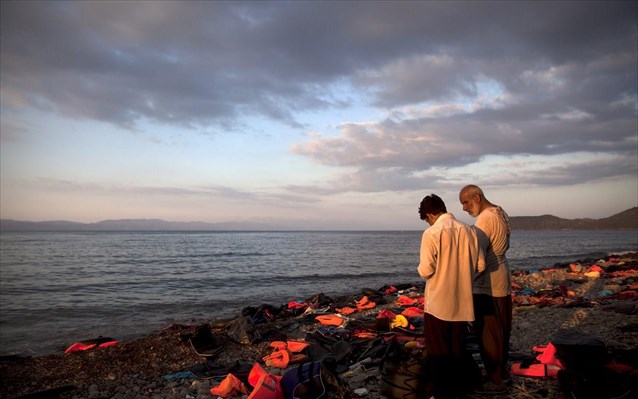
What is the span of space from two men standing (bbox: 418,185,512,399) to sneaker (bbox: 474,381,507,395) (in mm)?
A: 11

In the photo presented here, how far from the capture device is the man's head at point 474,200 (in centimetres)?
436

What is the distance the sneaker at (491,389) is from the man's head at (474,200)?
196 cm

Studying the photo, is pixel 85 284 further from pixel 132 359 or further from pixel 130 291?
pixel 132 359

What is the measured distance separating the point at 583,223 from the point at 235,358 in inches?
7078

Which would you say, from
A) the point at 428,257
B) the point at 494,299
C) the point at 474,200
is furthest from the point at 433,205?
the point at 494,299

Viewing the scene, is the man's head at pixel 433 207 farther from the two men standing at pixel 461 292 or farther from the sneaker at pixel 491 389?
the sneaker at pixel 491 389

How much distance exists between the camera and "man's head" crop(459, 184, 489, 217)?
436cm

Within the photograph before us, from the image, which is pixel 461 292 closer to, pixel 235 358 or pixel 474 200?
pixel 474 200

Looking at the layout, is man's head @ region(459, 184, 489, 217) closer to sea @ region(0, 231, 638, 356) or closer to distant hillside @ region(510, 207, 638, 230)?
sea @ region(0, 231, 638, 356)

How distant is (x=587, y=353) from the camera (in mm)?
4227

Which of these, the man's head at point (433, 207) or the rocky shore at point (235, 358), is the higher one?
the man's head at point (433, 207)

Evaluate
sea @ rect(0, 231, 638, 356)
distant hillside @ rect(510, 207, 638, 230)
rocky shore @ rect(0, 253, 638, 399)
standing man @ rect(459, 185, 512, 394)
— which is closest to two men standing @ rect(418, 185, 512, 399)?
standing man @ rect(459, 185, 512, 394)

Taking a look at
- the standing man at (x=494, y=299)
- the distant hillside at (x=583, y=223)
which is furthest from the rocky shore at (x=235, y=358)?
the distant hillside at (x=583, y=223)

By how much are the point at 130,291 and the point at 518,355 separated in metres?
17.0
